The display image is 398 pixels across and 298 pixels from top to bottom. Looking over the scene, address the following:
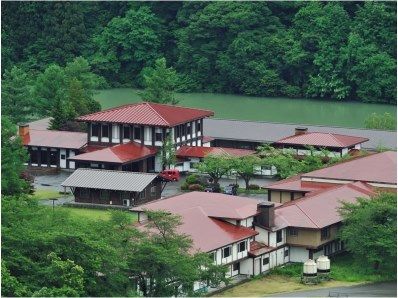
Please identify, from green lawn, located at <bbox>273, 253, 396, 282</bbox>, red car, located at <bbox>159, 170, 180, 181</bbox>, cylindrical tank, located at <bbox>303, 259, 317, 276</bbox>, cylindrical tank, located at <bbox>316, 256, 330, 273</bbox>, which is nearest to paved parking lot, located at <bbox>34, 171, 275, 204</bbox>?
red car, located at <bbox>159, 170, 180, 181</bbox>

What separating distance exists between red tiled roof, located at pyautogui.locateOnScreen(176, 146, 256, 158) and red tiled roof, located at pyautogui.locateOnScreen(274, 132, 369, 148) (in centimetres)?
93

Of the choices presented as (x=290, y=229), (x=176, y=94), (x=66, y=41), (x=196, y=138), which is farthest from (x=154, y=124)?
(x=66, y=41)

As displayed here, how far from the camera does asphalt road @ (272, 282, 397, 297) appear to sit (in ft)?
90.1

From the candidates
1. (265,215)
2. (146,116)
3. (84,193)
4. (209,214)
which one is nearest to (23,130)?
(146,116)

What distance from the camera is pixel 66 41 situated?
57844 millimetres

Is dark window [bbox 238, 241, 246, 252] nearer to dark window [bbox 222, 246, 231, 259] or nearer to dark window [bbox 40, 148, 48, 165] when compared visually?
dark window [bbox 222, 246, 231, 259]

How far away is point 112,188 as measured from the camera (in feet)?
113

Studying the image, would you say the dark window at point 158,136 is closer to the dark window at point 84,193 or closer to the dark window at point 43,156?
the dark window at point 43,156

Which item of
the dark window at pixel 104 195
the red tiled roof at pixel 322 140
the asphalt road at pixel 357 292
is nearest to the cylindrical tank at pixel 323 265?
the asphalt road at pixel 357 292

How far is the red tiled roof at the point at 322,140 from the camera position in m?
38.5

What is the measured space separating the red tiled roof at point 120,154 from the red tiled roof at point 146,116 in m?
0.59

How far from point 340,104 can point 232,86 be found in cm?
437

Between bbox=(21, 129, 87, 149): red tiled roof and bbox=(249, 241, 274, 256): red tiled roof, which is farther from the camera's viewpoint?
bbox=(21, 129, 87, 149): red tiled roof

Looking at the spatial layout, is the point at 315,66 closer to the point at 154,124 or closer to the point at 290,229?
the point at 154,124
